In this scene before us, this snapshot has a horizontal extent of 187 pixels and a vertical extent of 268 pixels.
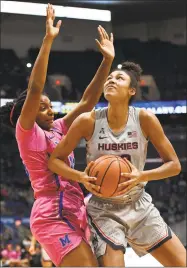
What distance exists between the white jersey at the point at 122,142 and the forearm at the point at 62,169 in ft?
0.54

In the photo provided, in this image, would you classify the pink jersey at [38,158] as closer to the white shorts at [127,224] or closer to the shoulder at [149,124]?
the white shorts at [127,224]

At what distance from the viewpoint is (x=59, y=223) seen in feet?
9.11

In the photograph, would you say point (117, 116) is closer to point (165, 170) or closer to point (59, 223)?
point (165, 170)

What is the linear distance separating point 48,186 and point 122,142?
52 centimetres

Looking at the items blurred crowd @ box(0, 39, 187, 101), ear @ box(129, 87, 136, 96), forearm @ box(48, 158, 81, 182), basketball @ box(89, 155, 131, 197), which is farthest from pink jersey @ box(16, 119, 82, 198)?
blurred crowd @ box(0, 39, 187, 101)

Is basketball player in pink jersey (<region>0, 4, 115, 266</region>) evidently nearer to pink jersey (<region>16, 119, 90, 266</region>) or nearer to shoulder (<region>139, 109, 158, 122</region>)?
pink jersey (<region>16, 119, 90, 266</region>)

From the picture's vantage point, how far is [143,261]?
6.55 m

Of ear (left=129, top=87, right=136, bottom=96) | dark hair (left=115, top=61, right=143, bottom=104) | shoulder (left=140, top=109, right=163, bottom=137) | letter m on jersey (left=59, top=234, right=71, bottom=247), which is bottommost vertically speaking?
letter m on jersey (left=59, top=234, right=71, bottom=247)

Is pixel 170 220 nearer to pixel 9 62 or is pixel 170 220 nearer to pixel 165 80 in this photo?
pixel 165 80

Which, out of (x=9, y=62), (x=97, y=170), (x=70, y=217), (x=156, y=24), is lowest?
(x=70, y=217)

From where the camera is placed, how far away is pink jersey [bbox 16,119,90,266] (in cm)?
276

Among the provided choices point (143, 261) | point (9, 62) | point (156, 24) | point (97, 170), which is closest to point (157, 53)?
point (156, 24)

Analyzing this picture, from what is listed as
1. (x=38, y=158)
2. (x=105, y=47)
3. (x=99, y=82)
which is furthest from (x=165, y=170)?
(x=105, y=47)

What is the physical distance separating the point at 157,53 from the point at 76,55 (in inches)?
84.8
